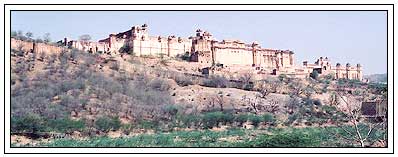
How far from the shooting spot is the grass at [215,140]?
38.6 feet

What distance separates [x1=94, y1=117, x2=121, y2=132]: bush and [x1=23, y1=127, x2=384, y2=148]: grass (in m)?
0.71

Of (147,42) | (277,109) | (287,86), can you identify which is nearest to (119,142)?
(277,109)

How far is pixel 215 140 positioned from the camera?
13086 millimetres

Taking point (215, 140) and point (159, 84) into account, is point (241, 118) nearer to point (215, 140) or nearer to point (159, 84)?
point (215, 140)

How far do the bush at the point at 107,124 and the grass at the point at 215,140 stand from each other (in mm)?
713

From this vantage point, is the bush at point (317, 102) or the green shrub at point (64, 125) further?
the bush at point (317, 102)

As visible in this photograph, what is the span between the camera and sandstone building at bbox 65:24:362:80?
22.5 m

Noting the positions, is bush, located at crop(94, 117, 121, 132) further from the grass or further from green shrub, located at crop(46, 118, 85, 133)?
the grass

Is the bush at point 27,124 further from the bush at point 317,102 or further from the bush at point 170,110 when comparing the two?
the bush at point 317,102

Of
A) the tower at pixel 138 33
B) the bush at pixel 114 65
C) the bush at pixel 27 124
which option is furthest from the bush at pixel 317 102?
the bush at pixel 27 124

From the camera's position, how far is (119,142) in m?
12.4
